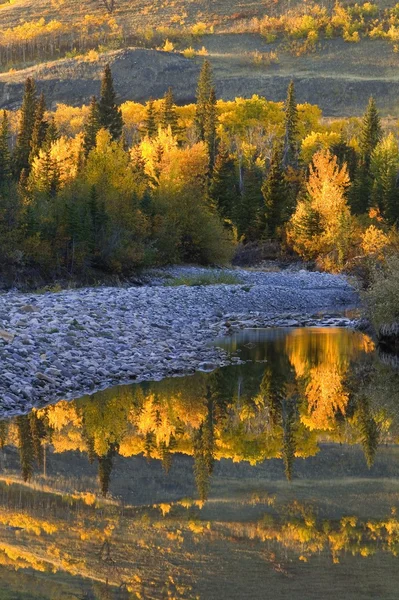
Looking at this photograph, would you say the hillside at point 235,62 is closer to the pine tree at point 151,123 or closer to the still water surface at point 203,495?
the pine tree at point 151,123

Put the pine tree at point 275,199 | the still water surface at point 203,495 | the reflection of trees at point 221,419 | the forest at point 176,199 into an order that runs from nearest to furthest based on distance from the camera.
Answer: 1. the still water surface at point 203,495
2. the reflection of trees at point 221,419
3. the forest at point 176,199
4. the pine tree at point 275,199

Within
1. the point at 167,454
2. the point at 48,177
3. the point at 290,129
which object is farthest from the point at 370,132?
the point at 167,454

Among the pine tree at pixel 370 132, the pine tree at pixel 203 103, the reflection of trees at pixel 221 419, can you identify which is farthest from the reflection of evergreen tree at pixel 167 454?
the pine tree at pixel 203 103

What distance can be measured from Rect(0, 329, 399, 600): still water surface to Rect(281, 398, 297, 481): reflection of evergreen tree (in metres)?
0.04

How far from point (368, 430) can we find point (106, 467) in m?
4.53

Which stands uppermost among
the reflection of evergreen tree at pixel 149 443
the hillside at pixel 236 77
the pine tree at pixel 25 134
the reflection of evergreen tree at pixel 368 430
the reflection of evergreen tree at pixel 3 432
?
the reflection of evergreen tree at pixel 3 432

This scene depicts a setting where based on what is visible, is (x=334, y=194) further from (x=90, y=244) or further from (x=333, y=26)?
(x=333, y=26)

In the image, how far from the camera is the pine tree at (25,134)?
2557 inches

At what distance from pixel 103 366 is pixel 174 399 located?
2.19 meters

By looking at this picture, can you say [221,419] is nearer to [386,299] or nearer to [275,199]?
[386,299]

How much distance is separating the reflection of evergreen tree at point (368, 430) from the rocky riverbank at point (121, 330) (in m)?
3.81

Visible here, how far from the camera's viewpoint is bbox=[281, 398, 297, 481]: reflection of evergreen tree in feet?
37.7

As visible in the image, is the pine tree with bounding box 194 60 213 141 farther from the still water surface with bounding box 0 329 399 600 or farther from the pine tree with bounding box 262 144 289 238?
the still water surface with bounding box 0 329 399 600

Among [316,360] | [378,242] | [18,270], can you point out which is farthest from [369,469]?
[378,242]
